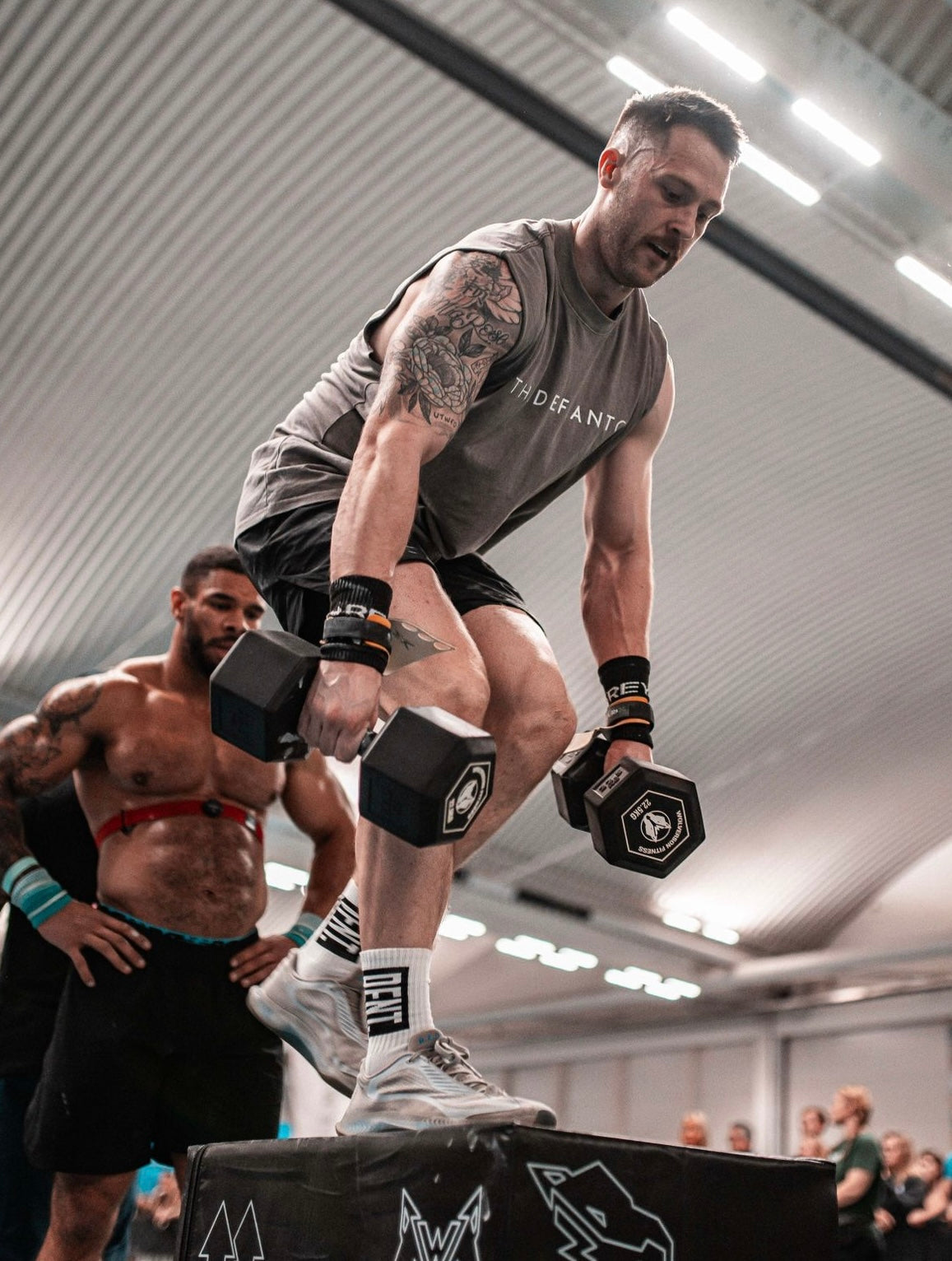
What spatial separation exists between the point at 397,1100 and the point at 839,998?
15.1 metres

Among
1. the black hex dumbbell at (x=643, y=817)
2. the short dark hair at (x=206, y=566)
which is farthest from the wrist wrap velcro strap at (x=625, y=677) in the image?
the short dark hair at (x=206, y=566)

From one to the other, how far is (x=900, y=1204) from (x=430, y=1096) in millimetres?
7501

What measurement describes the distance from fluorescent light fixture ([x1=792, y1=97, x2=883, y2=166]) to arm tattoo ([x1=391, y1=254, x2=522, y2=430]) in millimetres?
4346

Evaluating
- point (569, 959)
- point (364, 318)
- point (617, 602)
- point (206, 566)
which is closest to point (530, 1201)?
point (617, 602)

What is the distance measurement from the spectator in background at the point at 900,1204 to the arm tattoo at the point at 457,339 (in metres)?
6.79

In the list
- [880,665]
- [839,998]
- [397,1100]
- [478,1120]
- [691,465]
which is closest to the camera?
[478,1120]

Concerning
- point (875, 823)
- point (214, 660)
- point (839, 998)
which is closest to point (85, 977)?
point (214, 660)

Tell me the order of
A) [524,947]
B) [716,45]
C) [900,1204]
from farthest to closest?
[524,947], [900,1204], [716,45]

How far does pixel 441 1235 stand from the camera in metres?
1.48

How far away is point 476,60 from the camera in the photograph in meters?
6.08

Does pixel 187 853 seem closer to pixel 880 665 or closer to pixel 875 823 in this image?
pixel 880 665

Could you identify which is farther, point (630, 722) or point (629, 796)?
point (630, 722)

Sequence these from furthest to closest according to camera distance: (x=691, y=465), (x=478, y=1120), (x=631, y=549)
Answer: (x=691, y=465), (x=631, y=549), (x=478, y=1120)

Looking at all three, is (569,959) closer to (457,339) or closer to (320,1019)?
(320,1019)
